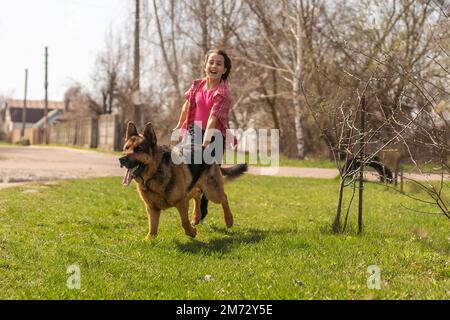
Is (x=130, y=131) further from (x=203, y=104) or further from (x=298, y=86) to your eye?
(x=298, y=86)

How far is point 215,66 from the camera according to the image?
686 cm

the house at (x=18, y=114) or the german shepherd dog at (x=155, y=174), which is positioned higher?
the house at (x=18, y=114)

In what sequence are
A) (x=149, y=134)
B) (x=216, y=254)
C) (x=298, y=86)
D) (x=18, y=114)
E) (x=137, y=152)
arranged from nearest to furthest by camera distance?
(x=216, y=254), (x=137, y=152), (x=149, y=134), (x=298, y=86), (x=18, y=114)

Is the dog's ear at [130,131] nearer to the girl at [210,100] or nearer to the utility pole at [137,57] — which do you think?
the girl at [210,100]

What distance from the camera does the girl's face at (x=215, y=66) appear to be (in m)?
6.87

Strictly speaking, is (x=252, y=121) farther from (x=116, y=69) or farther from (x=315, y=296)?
(x=315, y=296)

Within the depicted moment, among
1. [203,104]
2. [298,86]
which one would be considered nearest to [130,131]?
[203,104]

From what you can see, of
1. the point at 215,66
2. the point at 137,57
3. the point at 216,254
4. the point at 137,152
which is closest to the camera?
the point at 216,254

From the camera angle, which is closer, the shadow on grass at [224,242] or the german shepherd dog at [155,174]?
the shadow on grass at [224,242]

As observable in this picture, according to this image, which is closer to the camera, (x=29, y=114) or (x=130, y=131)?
(x=130, y=131)

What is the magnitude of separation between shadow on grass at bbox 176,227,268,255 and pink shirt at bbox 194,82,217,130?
151 centimetres

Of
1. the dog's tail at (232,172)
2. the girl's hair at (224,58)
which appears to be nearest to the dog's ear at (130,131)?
the girl's hair at (224,58)

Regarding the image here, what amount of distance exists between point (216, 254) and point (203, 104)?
7.92 ft
